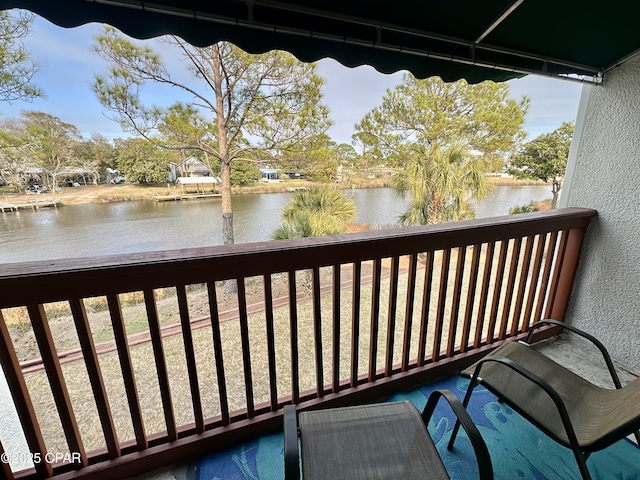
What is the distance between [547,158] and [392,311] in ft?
12.6

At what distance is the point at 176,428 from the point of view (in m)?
1.46

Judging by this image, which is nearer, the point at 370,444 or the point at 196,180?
the point at 370,444

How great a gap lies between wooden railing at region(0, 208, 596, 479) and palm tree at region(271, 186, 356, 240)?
42.6 inches

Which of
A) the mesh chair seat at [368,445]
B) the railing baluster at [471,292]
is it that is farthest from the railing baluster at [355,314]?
the railing baluster at [471,292]

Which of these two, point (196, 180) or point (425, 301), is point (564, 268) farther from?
point (196, 180)

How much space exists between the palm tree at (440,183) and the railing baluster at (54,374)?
18.2 ft

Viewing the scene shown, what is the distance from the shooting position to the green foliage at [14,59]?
1510 millimetres

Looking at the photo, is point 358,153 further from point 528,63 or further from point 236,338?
point 236,338

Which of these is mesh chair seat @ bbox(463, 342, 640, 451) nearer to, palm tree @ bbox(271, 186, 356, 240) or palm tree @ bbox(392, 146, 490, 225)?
palm tree @ bbox(271, 186, 356, 240)

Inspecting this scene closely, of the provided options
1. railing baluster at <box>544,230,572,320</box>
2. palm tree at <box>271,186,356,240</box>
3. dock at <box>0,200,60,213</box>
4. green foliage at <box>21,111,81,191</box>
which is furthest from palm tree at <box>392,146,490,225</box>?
dock at <box>0,200,60,213</box>

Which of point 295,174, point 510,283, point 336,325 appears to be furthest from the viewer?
point 295,174

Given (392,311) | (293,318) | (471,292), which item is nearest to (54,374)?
(293,318)

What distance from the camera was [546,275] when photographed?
230 cm

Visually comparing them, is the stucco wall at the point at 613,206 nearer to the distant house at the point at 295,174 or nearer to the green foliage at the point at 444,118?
the distant house at the point at 295,174
